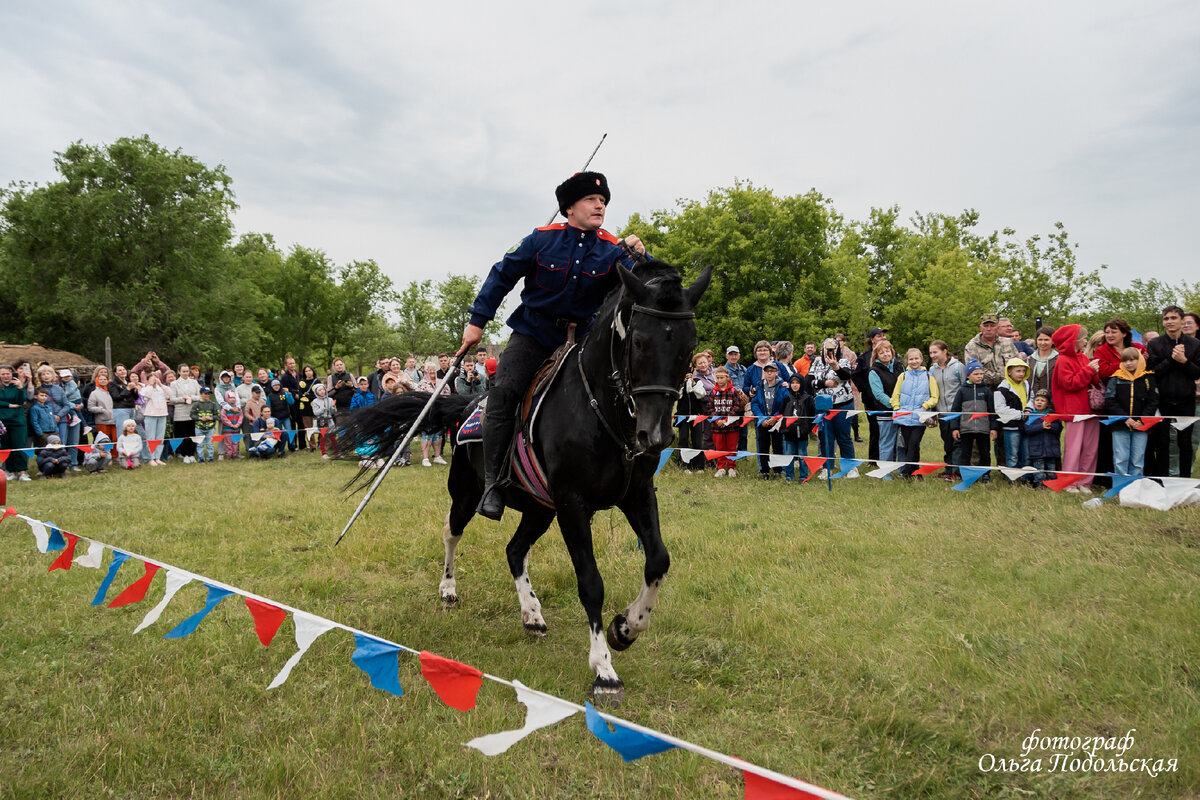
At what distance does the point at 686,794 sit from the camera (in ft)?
10.00

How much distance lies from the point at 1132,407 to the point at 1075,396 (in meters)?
0.67

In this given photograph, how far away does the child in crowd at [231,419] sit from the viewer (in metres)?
16.4

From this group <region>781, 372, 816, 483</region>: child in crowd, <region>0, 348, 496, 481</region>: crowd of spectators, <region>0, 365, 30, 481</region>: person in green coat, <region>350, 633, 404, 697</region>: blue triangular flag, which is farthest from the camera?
<region>0, 348, 496, 481</region>: crowd of spectators

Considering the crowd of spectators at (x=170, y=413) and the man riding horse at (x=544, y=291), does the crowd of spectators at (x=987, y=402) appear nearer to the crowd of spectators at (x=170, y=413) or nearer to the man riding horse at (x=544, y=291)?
the crowd of spectators at (x=170, y=413)

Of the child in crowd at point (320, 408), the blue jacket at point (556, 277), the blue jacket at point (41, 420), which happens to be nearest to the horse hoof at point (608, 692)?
the blue jacket at point (556, 277)

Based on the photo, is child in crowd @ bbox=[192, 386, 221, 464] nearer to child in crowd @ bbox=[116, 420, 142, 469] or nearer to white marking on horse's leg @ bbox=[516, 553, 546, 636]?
child in crowd @ bbox=[116, 420, 142, 469]

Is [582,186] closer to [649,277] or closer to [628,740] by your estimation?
[649,277]

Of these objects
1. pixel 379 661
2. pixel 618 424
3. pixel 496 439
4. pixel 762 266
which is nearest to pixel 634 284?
pixel 618 424

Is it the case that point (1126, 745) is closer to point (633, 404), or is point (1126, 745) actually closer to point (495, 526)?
point (633, 404)

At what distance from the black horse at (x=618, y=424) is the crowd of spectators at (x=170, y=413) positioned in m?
10.3

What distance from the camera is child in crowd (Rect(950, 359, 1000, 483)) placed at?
33.9 feet

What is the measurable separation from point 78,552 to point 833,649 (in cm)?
701

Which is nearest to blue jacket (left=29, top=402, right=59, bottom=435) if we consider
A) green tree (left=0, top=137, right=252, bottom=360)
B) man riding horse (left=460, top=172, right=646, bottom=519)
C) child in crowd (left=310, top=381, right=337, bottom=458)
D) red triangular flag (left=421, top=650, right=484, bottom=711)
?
child in crowd (left=310, top=381, right=337, bottom=458)

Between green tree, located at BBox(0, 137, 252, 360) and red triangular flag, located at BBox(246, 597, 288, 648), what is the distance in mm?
43039
